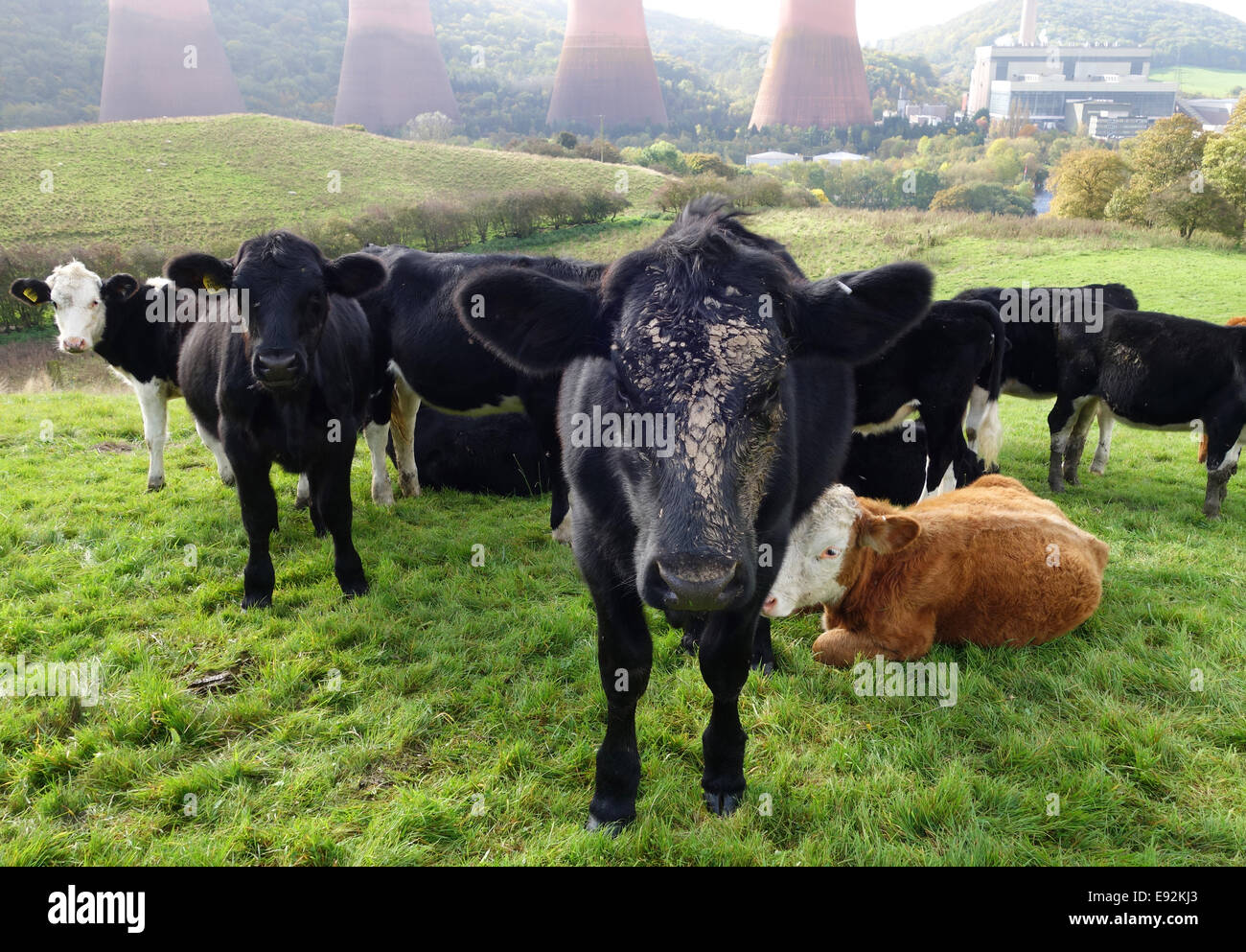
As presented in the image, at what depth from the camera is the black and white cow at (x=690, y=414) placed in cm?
214

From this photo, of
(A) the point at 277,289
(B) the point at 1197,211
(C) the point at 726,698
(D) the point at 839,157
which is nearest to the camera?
(C) the point at 726,698

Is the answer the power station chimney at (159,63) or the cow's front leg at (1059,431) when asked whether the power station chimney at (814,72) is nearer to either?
the power station chimney at (159,63)

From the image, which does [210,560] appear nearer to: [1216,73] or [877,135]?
[877,135]

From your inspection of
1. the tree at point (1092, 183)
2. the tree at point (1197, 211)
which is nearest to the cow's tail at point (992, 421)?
the tree at point (1197, 211)

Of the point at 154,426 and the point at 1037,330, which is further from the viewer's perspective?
the point at 1037,330

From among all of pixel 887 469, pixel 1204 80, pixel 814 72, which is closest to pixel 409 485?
pixel 887 469

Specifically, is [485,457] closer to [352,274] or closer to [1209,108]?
[352,274]

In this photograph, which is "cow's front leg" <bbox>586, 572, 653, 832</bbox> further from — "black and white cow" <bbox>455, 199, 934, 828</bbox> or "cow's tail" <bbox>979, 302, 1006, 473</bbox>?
"cow's tail" <bbox>979, 302, 1006, 473</bbox>

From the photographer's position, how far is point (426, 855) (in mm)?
2773

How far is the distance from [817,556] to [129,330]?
25.1 ft

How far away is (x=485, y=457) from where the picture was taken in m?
7.41

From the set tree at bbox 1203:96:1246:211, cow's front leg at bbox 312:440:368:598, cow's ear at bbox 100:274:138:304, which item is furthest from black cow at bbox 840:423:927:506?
tree at bbox 1203:96:1246:211

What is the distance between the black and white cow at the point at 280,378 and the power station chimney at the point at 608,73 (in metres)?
112

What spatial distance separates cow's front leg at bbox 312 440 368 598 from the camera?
494cm
